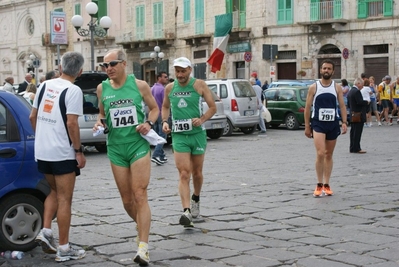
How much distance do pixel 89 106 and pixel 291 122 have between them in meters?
10.0

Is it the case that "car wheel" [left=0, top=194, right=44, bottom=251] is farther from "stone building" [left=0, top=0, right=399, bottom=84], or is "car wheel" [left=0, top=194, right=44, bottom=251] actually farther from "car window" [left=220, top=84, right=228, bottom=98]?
"stone building" [left=0, top=0, right=399, bottom=84]

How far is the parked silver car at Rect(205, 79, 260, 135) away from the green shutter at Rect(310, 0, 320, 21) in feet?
48.8

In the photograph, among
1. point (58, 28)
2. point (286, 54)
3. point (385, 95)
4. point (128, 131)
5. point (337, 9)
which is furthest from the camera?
point (286, 54)

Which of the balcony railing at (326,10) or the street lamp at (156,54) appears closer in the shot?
the balcony railing at (326,10)

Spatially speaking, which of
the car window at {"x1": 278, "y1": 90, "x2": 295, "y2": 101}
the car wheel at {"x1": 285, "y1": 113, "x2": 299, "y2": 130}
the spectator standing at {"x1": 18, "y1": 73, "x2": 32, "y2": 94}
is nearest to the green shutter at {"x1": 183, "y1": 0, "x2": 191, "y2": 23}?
the car window at {"x1": 278, "y1": 90, "x2": 295, "y2": 101}

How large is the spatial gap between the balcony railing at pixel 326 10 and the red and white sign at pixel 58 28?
1686 centimetres

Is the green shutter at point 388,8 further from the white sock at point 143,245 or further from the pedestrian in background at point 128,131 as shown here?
the white sock at point 143,245

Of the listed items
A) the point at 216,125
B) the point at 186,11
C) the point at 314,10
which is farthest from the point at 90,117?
the point at 186,11

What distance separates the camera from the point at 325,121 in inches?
397

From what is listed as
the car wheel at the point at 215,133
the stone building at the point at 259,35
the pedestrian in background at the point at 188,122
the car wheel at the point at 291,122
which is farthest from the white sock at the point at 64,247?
the stone building at the point at 259,35

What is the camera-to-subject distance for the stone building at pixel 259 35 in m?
35.0

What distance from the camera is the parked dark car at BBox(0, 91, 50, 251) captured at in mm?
6699

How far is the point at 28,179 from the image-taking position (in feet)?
22.3

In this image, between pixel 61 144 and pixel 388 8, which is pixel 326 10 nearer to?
pixel 388 8
